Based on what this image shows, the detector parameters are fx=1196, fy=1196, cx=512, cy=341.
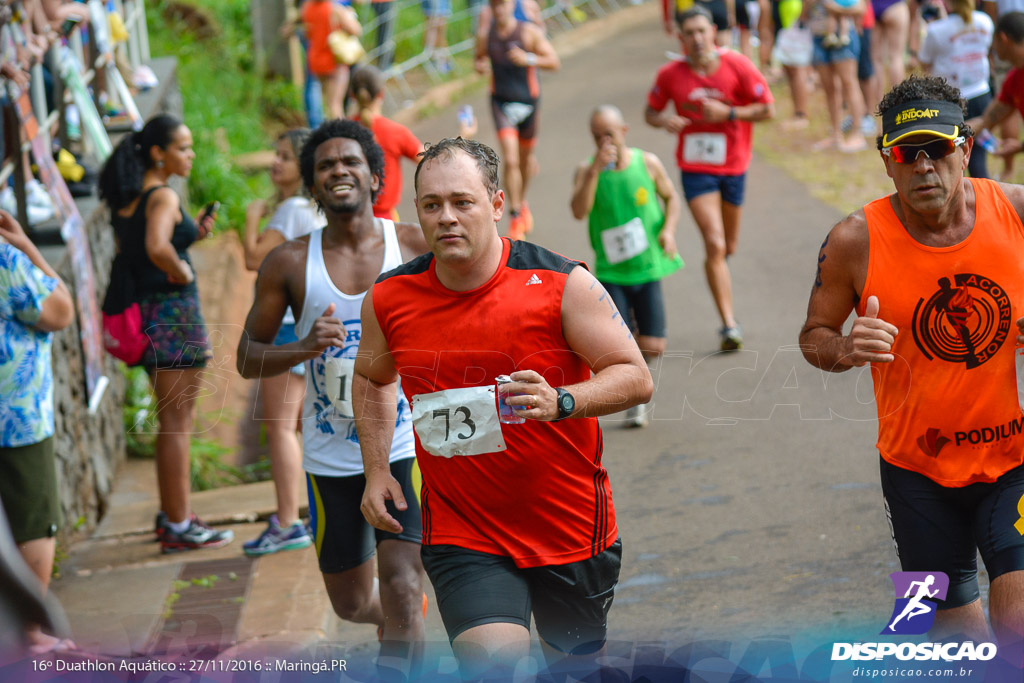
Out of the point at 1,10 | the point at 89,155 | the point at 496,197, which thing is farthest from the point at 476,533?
the point at 89,155

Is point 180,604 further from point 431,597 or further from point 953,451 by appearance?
point 953,451

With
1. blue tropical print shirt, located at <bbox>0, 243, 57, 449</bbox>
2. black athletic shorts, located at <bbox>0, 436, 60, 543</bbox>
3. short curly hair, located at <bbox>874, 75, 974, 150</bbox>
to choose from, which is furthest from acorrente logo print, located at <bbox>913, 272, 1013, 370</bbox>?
black athletic shorts, located at <bbox>0, 436, 60, 543</bbox>

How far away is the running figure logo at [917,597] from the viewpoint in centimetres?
351

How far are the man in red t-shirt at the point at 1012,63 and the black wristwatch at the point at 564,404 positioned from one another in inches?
196

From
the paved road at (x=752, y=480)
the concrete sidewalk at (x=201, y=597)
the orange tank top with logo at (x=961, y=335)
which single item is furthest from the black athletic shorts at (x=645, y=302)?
the orange tank top with logo at (x=961, y=335)

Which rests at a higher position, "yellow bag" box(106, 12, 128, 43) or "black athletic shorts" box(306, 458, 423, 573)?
"yellow bag" box(106, 12, 128, 43)

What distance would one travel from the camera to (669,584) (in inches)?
207

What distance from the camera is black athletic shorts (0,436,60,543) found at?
455 cm

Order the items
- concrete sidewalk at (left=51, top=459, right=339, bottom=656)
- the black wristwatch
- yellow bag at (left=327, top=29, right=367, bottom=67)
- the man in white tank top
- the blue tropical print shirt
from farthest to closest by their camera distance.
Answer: yellow bag at (left=327, top=29, right=367, bottom=67)
concrete sidewalk at (left=51, top=459, right=339, bottom=656)
the blue tropical print shirt
the man in white tank top
the black wristwatch

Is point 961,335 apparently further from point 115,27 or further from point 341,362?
point 115,27

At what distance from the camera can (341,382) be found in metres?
4.30

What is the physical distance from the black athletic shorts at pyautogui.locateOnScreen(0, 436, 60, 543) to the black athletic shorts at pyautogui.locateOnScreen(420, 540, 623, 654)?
1922 mm

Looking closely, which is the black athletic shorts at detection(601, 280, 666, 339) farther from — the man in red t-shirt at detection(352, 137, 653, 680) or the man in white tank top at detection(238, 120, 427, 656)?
the man in red t-shirt at detection(352, 137, 653, 680)

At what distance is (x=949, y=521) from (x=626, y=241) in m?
3.74
